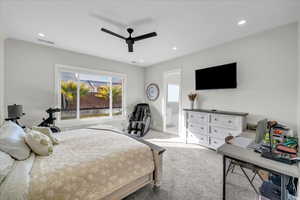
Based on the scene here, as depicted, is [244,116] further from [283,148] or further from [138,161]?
[138,161]

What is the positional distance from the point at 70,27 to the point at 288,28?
410 centimetres

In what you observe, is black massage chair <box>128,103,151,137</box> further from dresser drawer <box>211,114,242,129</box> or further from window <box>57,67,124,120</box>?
dresser drawer <box>211,114,242,129</box>

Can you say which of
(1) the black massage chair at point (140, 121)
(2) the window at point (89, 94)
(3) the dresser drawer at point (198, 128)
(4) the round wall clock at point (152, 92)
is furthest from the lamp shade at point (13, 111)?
(3) the dresser drawer at point (198, 128)

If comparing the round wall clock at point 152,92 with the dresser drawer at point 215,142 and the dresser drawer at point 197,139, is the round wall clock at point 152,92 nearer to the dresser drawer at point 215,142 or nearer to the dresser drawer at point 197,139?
the dresser drawer at point 197,139

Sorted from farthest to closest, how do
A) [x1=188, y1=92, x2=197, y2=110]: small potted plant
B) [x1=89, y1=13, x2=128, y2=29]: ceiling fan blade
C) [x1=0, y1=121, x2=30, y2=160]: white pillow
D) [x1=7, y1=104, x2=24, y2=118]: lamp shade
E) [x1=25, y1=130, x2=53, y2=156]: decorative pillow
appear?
[x1=188, y1=92, x2=197, y2=110]: small potted plant → [x1=7, y1=104, x2=24, y2=118]: lamp shade → [x1=89, y1=13, x2=128, y2=29]: ceiling fan blade → [x1=25, y1=130, x2=53, y2=156]: decorative pillow → [x1=0, y1=121, x2=30, y2=160]: white pillow

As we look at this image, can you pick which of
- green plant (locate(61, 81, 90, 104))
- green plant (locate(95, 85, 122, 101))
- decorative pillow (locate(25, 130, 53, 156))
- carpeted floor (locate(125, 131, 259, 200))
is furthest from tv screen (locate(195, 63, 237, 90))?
green plant (locate(61, 81, 90, 104))

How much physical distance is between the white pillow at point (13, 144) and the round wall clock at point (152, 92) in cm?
403

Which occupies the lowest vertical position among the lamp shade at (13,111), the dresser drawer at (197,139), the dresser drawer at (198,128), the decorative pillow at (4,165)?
the dresser drawer at (197,139)

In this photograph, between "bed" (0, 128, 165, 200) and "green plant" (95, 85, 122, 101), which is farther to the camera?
"green plant" (95, 85, 122, 101)

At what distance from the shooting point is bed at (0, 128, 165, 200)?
100 centimetres

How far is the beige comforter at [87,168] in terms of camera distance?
1.06 metres

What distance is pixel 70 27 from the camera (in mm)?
2377

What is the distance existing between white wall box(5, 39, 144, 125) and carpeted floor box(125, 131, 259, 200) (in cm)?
325

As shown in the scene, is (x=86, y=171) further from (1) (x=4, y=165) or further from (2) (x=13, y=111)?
(2) (x=13, y=111)
